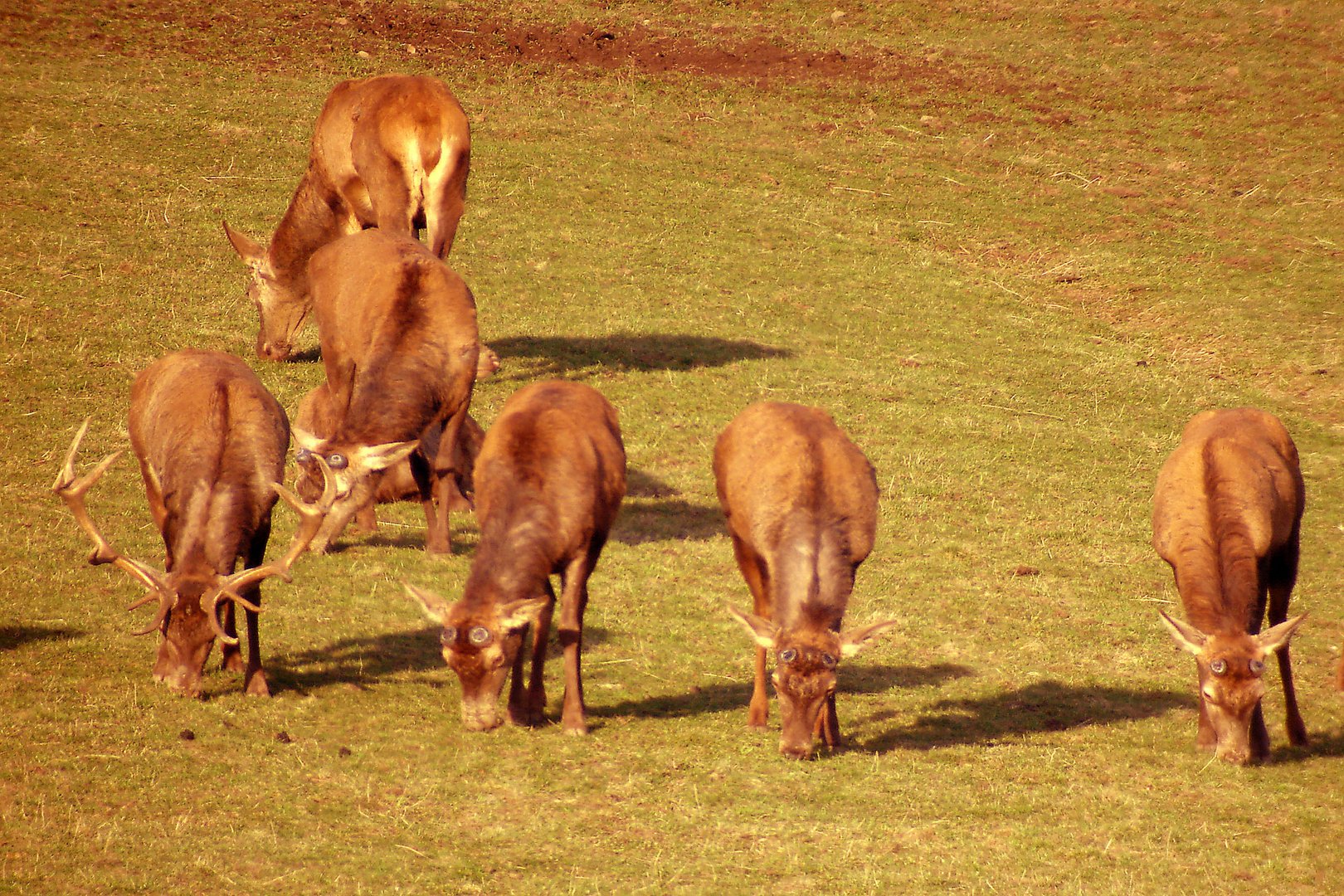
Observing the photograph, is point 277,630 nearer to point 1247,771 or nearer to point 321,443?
point 321,443

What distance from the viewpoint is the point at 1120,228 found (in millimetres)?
26594

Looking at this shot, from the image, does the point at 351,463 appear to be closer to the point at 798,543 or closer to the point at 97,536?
the point at 97,536

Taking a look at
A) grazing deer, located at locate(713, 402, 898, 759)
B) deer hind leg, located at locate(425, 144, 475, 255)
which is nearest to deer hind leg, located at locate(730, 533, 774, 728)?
grazing deer, located at locate(713, 402, 898, 759)

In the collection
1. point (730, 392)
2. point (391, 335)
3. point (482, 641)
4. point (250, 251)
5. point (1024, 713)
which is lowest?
point (1024, 713)

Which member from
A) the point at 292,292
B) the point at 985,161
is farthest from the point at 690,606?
the point at 985,161

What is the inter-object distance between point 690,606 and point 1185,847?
5.14m

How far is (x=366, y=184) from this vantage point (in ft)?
59.5

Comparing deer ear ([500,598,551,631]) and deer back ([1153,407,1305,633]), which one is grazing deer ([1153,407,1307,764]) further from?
deer ear ([500,598,551,631])

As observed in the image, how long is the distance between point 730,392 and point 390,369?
6.60 meters

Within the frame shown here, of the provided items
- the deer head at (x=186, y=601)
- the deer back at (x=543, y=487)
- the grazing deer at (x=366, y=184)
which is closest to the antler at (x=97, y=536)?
the deer head at (x=186, y=601)

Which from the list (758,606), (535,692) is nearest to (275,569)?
(535,692)

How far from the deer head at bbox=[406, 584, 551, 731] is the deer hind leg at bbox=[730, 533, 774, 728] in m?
1.78

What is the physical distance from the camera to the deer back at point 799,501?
10.0 m

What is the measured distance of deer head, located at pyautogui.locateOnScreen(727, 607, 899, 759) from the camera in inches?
379
